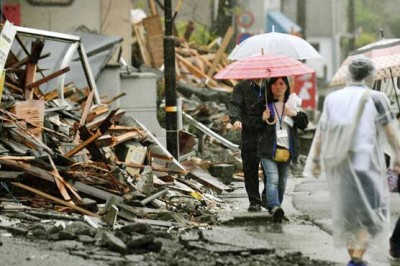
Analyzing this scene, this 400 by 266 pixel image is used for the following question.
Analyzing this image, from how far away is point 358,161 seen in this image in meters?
8.72

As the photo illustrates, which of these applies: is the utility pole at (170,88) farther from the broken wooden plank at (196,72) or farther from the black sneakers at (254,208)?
the broken wooden plank at (196,72)

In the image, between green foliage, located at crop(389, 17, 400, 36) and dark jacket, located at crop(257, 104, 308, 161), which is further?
green foliage, located at crop(389, 17, 400, 36)

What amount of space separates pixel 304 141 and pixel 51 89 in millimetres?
8743

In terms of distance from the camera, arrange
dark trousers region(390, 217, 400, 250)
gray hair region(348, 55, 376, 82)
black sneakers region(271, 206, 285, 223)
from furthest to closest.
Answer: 1. black sneakers region(271, 206, 285, 223)
2. dark trousers region(390, 217, 400, 250)
3. gray hair region(348, 55, 376, 82)

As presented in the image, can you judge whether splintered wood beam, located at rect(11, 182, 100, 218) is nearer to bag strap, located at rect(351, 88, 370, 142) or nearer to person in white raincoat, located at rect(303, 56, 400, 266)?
person in white raincoat, located at rect(303, 56, 400, 266)

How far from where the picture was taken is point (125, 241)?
381 inches

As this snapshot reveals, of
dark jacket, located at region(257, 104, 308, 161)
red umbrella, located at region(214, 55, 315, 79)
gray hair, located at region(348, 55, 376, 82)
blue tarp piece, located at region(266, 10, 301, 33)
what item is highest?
gray hair, located at region(348, 55, 376, 82)

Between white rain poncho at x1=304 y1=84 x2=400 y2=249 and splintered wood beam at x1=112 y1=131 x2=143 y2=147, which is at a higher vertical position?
white rain poncho at x1=304 y1=84 x2=400 y2=249

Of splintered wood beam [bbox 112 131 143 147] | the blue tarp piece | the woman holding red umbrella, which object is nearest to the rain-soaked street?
the woman holding red umbrella

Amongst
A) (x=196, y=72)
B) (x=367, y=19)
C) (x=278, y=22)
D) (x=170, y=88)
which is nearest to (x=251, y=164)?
(x=170, y=88)

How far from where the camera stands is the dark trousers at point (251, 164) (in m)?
12.8

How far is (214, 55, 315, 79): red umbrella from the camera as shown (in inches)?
481

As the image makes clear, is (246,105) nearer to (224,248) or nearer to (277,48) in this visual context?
(277,48)

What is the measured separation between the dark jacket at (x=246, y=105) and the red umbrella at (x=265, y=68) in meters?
0.39
